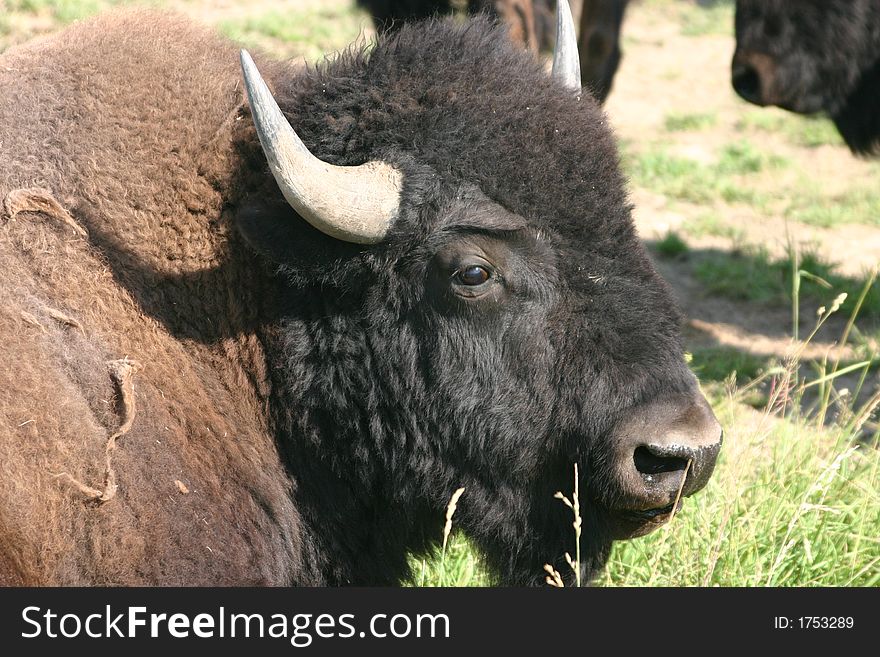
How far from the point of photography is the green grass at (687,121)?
39.9ft

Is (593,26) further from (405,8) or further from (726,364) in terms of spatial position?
(726,364)

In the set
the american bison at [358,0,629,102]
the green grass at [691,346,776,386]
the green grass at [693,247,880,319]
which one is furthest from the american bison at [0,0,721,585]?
the green grass at [693,247,880,319]

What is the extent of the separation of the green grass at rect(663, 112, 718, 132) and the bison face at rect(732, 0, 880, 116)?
176 inches

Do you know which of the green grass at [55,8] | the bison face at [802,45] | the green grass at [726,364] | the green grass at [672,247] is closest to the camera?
the green grass at [726,364]

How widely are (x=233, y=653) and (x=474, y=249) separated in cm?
149

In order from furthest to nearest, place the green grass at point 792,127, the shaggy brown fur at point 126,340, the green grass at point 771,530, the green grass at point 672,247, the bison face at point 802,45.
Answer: the green grass at point 792,127
the green grass at point 672,247
the bison face at point 802,45
the green grass at point 771,530
the shaggy brown fur at point 126,340

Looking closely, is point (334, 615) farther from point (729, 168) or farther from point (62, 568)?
point (729, 168)

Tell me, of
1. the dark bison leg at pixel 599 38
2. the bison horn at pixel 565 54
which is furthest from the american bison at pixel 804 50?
the bison horn at pixel 565 54

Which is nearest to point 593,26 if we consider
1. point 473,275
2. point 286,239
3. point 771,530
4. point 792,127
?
point 792,127

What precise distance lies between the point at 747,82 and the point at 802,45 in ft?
1.50

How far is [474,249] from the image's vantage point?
3.37 m

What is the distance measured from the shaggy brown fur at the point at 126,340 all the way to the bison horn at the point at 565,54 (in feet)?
4.00

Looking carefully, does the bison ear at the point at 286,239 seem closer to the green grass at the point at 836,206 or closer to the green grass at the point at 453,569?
the green grass at the point at 453,569

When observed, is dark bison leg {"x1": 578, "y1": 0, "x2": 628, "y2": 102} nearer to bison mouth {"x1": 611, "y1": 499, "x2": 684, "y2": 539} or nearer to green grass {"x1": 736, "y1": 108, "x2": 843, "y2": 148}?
green grass {"x1": 736, "y1": 108, "x2": 843, "y2": 148}
